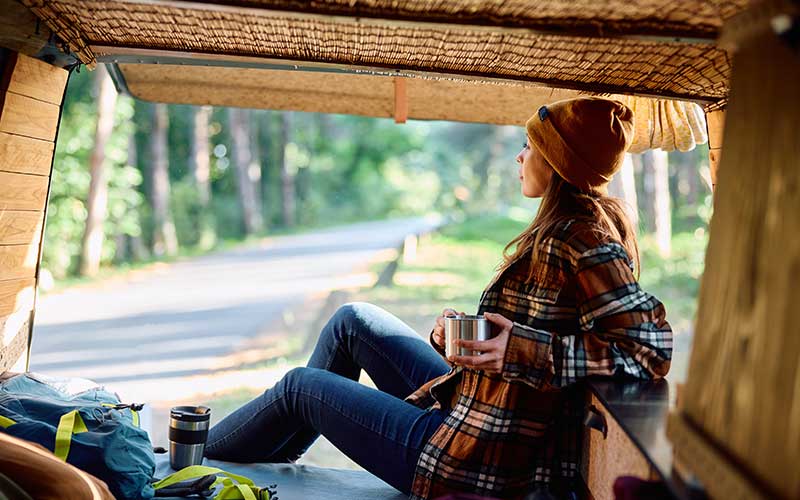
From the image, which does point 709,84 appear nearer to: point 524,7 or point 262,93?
point 524,7

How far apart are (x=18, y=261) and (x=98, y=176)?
12.4m

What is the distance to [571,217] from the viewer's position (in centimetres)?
258

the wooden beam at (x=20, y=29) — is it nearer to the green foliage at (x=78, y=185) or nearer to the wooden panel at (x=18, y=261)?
the wooden panel at (x=18, y=261)

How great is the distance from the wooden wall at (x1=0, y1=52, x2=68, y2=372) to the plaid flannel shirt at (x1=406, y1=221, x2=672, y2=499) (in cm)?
168

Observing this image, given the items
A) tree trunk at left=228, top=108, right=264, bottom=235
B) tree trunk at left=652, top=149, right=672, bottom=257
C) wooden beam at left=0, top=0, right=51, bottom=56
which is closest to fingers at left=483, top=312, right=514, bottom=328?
wooden beam at left=0, top=0, right=51, bottom=56

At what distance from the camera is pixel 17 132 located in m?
3.03

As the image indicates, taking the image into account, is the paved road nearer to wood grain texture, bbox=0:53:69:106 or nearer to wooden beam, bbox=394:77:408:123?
wooden beam, bbox=394:77:408:123

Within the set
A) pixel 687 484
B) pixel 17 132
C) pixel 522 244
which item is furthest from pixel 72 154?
pixel 687 484

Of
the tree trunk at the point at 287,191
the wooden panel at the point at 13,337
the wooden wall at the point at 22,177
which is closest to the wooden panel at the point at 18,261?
the wooden wall at the point at 22,177

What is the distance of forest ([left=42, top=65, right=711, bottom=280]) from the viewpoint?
16375mm

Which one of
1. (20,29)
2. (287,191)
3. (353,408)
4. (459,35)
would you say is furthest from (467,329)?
(287,191)

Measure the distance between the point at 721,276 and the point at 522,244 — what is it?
1.24m

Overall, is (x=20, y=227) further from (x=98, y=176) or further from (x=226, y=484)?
(x=98, y=176)

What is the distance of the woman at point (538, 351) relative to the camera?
2.41 meters
